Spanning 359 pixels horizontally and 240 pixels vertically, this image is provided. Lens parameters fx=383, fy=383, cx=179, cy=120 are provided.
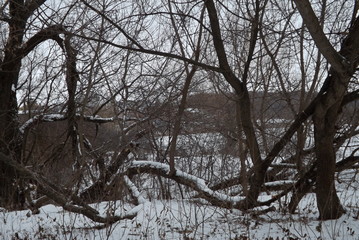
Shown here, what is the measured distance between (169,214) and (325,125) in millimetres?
2183

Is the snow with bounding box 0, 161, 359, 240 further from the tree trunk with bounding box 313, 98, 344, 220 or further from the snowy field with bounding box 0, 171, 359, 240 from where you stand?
the tree trunk with bounding box 313, 98, 344, 220

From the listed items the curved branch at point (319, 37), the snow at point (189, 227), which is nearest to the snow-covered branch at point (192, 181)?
the snow at point (189, 227)

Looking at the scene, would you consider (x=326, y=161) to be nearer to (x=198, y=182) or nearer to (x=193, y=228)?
(x=193, y=228)

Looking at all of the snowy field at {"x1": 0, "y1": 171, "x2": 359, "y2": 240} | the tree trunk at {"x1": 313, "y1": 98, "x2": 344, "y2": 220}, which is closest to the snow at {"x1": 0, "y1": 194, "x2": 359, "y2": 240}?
the snowy field at {"x1": 0, "y1": 171, "x2": 359, "y2": 240}

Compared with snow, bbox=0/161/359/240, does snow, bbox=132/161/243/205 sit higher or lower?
higher

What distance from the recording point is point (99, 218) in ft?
15.3

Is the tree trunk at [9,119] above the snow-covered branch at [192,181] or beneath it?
above

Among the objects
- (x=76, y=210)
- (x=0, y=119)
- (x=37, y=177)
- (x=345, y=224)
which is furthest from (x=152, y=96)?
(x=345, y=224)

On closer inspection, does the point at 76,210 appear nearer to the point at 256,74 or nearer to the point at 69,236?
the point at 69,236

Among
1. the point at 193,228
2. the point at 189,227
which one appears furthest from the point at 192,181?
the point at 193,228

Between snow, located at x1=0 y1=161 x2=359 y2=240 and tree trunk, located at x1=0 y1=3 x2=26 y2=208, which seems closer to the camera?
snow, located at x1=0 y1=161 x2=359 y2=240

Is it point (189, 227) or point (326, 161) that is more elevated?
point (326, 161)

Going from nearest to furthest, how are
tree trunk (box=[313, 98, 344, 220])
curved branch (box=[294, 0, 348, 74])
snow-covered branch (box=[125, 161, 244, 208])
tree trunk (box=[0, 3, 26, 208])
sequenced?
curved branch (box=[294, 0, 348, 74]) → tree trunk (box=[313, 98, 344, 220]) → snow-covered branch (box=[125, 161, 244, 208]) → tree trunk (box=[0, 3, 26, 208])

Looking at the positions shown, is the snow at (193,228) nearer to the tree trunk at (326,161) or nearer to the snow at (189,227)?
the snow at (189,227)
